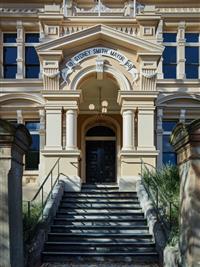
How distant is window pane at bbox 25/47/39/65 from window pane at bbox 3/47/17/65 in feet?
1.80

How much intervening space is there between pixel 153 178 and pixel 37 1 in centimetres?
1222

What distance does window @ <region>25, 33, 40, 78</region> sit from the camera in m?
23.9

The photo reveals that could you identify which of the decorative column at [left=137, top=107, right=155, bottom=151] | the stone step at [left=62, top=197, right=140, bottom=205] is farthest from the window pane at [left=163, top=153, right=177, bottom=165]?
the stone step at [left=62, top=197, right=140, bottom=205]

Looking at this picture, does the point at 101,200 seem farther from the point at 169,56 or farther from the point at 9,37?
the point at 9,37

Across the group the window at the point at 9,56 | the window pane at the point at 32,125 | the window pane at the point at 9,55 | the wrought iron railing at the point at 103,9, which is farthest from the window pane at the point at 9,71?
the wrought iron railing at the point at 103,9

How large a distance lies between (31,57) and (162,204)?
12212 millimetres

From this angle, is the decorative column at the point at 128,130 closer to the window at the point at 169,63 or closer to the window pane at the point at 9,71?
the window at the point at 169,63

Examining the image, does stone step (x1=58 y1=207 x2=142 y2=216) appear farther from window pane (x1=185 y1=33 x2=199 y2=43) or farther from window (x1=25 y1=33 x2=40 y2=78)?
window pane (x1=185 y1=33 x2=199 y2=43)

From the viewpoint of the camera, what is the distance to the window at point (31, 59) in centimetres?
2389

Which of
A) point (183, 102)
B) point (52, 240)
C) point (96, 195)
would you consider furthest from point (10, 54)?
point (52, 240)

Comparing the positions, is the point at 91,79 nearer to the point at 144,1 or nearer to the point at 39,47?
the point at 39,47

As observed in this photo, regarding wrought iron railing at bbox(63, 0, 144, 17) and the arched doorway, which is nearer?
wrought iron railing at bbox(63, 0, 144, 17)

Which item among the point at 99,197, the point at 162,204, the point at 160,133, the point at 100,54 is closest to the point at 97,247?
the point at 162,204

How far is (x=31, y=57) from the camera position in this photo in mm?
24078
